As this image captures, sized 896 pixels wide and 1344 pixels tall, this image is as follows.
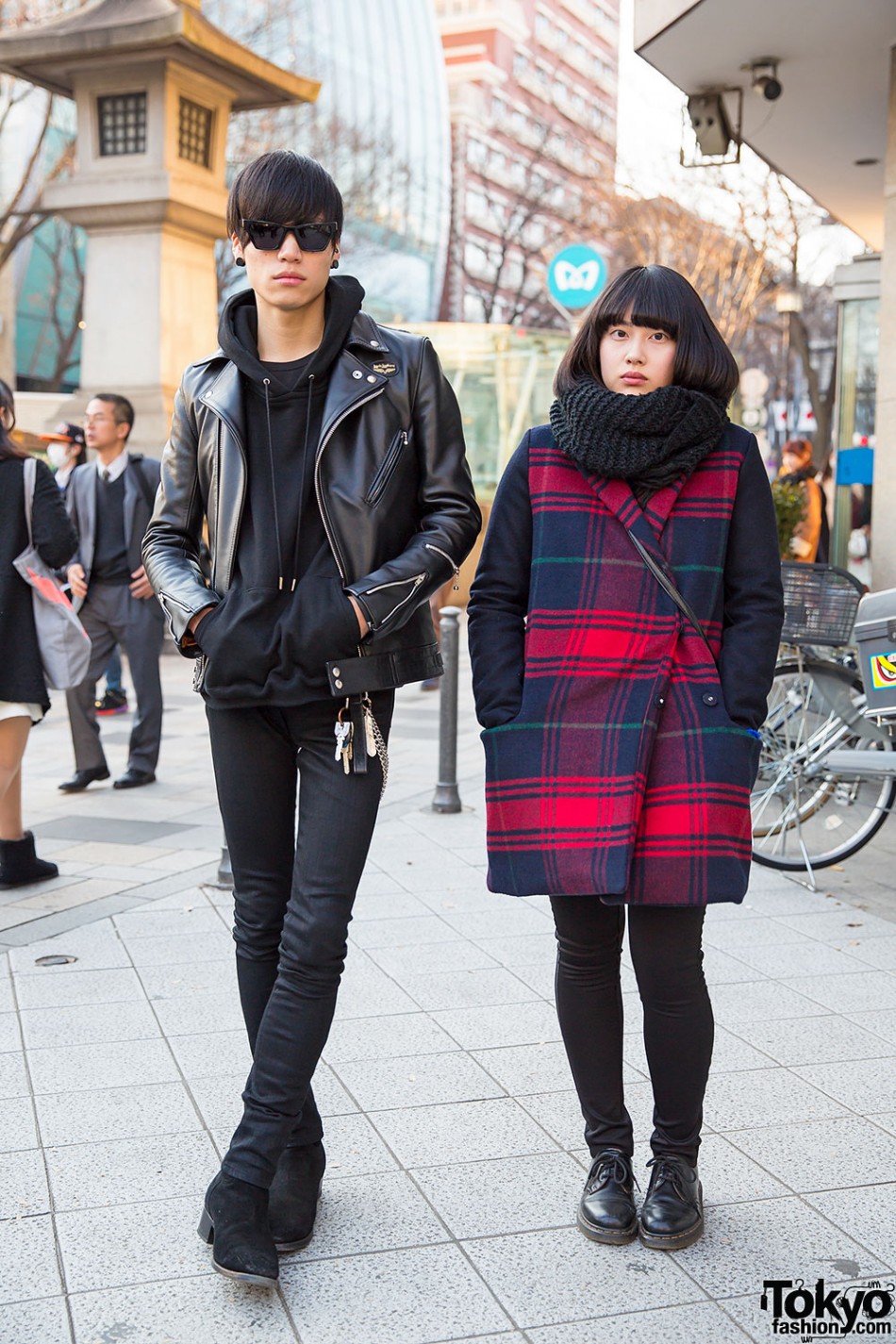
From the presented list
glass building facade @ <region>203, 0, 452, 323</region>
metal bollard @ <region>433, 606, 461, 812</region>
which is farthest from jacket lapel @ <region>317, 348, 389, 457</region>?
glass building facade @ <region>203, 0, 452, 323</region>

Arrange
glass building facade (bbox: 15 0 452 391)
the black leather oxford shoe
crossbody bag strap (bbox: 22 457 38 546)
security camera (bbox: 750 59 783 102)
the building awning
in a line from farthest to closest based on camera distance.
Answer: glass building facade (bbox: 15 0 452 391), security camera (bbox: 750 59 783 102), the black leather oxford shoe, the building awning, crossbody bag strap (bbox: 22 457 38 546)

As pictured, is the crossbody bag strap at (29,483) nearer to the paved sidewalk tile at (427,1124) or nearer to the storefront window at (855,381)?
the paved sidewalk tile at (427,1124)

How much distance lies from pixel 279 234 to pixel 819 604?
361 centimetres

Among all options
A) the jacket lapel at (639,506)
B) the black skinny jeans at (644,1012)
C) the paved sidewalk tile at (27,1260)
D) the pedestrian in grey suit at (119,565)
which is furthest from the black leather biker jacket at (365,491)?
the pedestrian in grey suit at (119,565)

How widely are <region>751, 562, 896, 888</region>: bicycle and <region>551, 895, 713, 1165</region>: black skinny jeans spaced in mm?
2911

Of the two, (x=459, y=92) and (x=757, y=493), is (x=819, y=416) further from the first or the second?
(x=459, y=92)

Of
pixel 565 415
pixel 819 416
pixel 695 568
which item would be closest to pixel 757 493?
pixel 695 568

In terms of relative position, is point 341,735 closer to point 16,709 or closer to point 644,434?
point 644,434

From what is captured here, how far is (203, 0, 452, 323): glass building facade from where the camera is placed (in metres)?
27.6

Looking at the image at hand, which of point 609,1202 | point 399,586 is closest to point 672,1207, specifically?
point 609,1202

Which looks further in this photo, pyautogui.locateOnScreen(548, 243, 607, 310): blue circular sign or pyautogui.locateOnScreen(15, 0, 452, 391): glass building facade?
pyautogui.locateOnScreen(15, 0, 452, 391): glass building facade

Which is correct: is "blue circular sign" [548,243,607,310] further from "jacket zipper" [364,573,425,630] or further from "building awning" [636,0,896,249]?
"jacket zipper" [364,573,425,630]

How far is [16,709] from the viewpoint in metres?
5.41

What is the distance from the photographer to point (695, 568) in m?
2.70
